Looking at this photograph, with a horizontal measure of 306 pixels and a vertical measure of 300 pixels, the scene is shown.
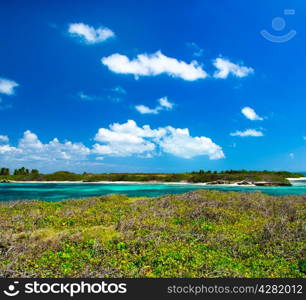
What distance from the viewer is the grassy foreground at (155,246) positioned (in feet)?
29.4

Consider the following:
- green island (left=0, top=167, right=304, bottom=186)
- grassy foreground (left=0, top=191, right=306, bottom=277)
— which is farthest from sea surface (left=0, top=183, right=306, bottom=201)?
grassy foreground (left=0, top=191, right=306, bottom=277)

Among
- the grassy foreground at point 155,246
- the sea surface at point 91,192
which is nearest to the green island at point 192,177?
the sea surface at point 91,192

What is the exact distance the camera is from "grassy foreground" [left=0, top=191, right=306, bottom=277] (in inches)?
353

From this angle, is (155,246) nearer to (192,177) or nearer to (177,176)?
(192,177)

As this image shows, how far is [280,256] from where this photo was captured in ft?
35.1

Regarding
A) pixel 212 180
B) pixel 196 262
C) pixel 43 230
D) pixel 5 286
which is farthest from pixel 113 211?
pixel 212 180

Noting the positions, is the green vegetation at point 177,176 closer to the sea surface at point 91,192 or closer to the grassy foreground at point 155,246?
the sea surface at point 91,192

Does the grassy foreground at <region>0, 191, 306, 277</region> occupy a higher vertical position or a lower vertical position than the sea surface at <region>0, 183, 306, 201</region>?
higher

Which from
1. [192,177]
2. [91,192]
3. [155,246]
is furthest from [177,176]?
[155,246]

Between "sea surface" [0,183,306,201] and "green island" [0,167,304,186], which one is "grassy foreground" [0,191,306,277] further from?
"green island" [0,167,304,186]

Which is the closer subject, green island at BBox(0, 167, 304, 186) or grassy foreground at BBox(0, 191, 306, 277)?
grassy foreground at BBox(0, 191, 306, 277)

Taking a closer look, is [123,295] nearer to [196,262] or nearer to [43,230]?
[196,262]

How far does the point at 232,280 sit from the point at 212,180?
102906 millimetres

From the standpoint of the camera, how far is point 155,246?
11.3 m
